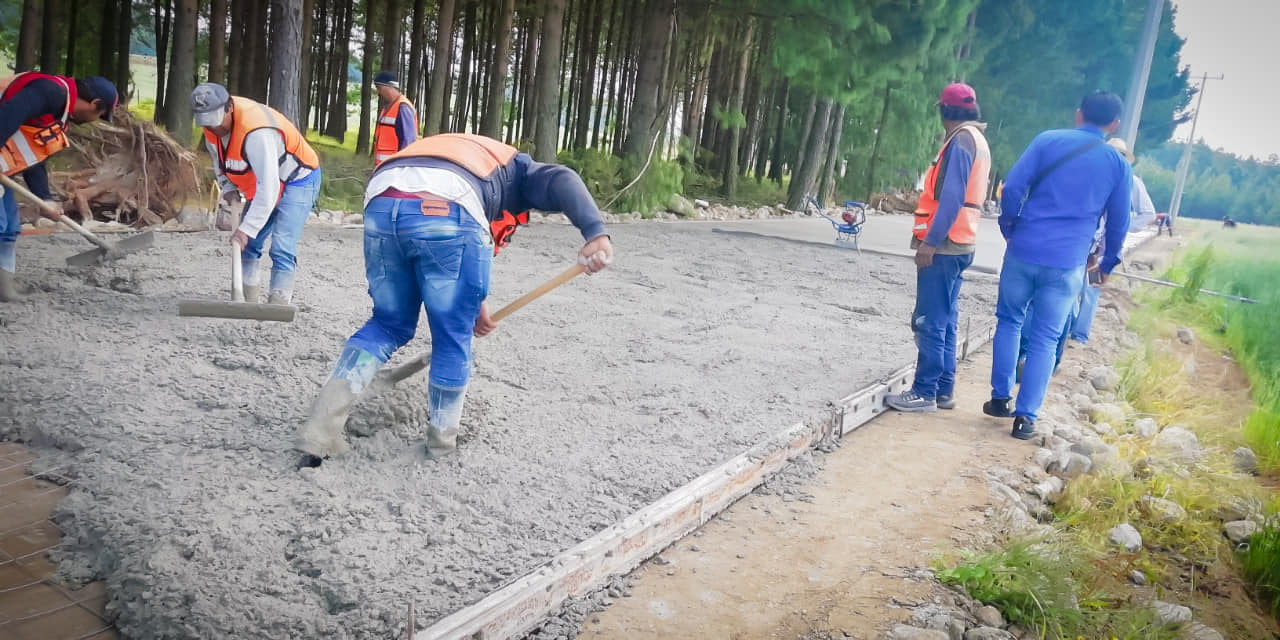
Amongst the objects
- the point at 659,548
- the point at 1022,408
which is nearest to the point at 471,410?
the point at 659,548

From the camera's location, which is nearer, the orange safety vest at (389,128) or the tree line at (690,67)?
the orange safety vest at (389,128)

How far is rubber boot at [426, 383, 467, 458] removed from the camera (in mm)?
3162

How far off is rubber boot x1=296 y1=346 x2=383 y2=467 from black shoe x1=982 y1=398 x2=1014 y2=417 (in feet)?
11.0

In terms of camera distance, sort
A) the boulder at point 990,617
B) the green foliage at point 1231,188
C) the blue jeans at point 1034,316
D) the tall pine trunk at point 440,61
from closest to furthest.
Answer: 1. the boulder at point 990,617
2. the green foliage at point 1231,188
3. the blue jeans at point 1034,316
4. the tall pine trunk at point 440,61

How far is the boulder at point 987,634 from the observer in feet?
8.04

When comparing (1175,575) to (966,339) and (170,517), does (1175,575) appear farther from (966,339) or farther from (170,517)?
(170,517)

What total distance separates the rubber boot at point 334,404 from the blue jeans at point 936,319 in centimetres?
297

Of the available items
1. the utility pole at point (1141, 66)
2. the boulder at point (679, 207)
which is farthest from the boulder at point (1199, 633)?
the boulder at point (679, 207)

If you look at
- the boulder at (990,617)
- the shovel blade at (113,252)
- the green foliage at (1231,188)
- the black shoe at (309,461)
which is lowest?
the boulder at (990,617)

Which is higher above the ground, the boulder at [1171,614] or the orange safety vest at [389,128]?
the orange safety vest at [389,128]

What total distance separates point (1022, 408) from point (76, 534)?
420 centimetres

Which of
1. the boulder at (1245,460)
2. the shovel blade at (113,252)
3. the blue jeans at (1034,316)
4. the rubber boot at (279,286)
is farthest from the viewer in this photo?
the shovel blade at (113,252)

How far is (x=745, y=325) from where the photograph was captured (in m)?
6.24

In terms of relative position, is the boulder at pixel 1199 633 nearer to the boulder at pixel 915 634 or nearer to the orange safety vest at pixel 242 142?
the boulder at pixel 915 634
